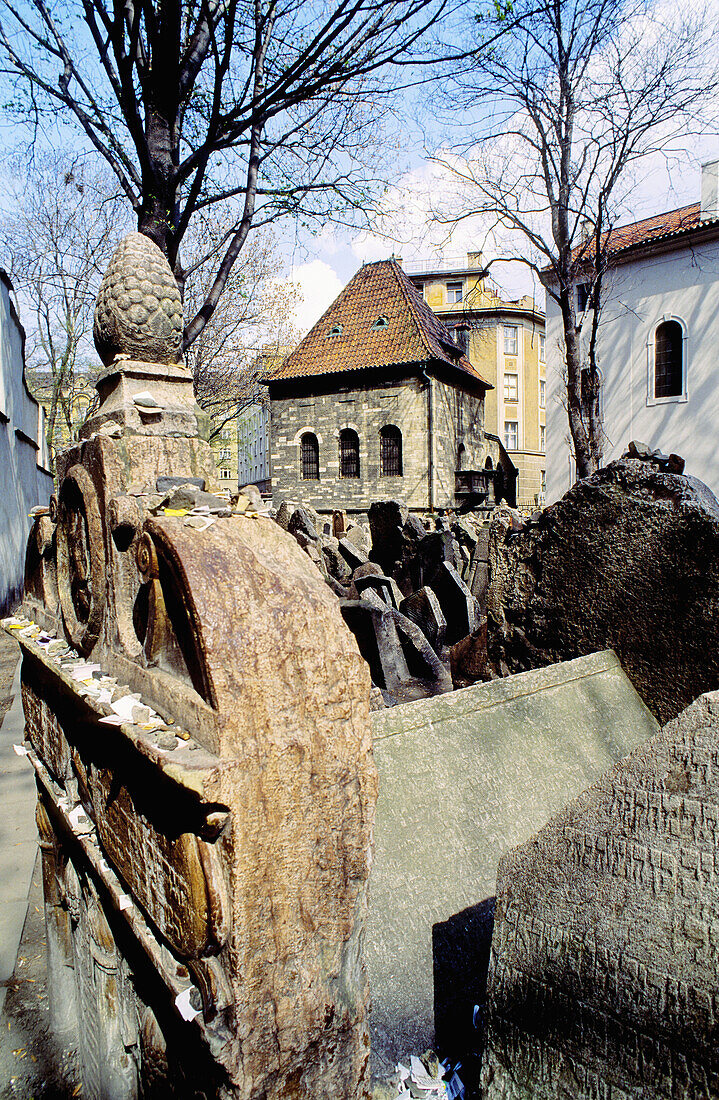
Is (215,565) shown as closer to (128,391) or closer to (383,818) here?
(383,818)

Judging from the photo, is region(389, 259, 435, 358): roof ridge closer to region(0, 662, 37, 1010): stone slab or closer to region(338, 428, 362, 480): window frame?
region(338, 428, 362, 480): window frame

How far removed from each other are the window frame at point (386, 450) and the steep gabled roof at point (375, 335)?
2.17m

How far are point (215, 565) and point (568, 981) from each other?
97 centimetres

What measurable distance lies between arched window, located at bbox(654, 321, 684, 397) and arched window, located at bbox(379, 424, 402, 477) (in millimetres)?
8529

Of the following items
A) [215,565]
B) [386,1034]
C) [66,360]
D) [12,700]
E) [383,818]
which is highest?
[66,360]

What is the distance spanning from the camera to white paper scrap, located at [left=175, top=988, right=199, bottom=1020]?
132 centimetres

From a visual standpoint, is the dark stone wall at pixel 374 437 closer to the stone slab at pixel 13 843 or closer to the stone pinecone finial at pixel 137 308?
the stone slab at pixel 13 843

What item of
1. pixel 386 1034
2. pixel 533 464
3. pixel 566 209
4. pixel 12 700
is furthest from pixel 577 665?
pixel 533 464

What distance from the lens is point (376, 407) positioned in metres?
24.7

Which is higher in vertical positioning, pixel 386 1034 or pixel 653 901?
pixel 653 901

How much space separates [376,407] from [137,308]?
22524 mm

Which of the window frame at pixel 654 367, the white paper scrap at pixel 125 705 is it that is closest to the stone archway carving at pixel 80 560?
the white paper scrap at pixel 125 705

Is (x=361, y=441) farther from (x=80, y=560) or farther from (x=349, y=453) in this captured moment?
(x=80, y=560)

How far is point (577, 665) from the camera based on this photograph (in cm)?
270
